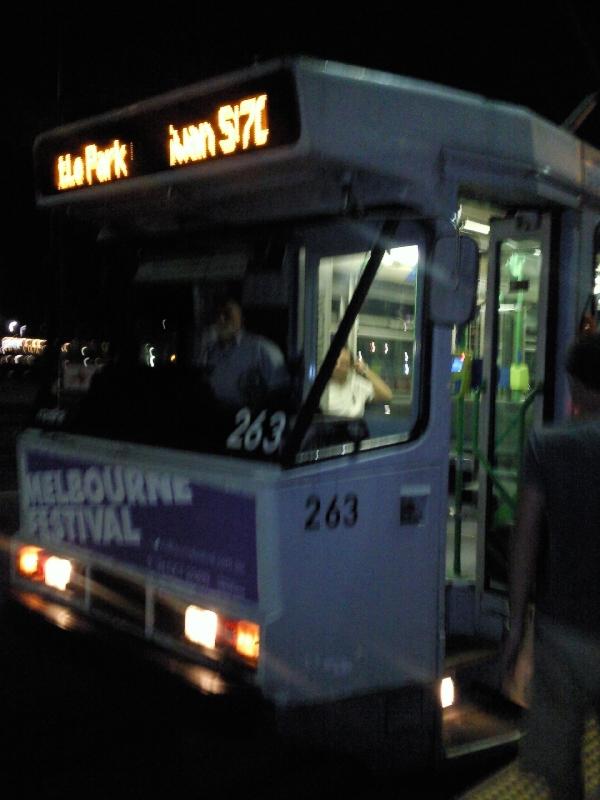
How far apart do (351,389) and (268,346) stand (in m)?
0.44

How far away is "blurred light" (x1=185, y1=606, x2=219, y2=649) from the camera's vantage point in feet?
10.6

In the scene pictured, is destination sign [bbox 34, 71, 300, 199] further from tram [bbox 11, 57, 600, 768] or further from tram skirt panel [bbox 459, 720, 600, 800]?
tram skirt panel [bbox 459, 720, 600, 800]

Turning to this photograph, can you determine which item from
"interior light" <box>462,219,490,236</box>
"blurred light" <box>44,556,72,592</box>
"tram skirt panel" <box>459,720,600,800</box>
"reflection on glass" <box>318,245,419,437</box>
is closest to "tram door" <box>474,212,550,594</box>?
"interior light" <box>462,219,490,236</box>

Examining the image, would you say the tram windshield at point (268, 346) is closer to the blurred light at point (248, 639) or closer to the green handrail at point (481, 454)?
the blurred light at point (248, 639)

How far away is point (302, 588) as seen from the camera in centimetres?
304

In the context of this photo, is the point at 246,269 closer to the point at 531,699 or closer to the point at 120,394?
the point at 120,394

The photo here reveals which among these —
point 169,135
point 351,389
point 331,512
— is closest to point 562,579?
point 331,512

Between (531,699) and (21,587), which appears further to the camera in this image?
(21,587)

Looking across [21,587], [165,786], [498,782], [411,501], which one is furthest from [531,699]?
[21,587]

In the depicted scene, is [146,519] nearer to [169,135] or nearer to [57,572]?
[57,572]

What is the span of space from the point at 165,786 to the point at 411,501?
1.44 m

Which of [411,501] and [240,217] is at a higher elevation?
[240,217]

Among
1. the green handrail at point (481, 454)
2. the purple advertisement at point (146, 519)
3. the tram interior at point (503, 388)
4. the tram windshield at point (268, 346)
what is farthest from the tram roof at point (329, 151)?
the purple advertisement at point (146, 519)

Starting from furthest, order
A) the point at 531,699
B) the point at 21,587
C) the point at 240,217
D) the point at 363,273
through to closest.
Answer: the point at 21,587 → the point at 240,217 → the point at 363,273 → the point at 531,699
